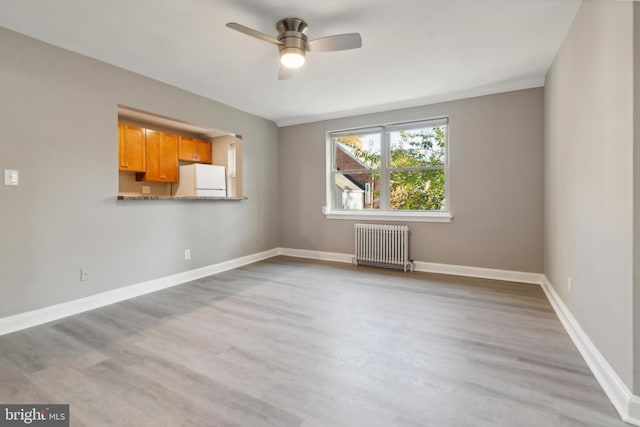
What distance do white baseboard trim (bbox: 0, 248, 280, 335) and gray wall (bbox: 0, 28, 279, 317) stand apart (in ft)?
0.18

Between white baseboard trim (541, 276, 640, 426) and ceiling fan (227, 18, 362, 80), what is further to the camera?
ceiling fan (227, 18, 362, 80)

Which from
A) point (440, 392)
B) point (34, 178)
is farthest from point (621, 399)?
point (34, 178)

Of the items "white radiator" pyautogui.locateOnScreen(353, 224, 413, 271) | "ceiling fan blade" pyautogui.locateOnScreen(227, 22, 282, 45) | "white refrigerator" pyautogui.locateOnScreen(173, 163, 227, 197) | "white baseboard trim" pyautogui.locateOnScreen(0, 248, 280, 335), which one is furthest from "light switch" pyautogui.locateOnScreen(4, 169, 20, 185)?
"white radiator" pyautogui.locateOnScreen(353, 224, 413, 271)

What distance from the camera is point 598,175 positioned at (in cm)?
175

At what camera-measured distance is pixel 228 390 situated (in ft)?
5.25

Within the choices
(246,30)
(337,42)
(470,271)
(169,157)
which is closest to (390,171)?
(470,271)

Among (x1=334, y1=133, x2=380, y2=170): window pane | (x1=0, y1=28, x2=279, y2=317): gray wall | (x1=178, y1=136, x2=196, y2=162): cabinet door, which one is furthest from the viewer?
(x1=178, y1=136, x2=196, y2=162): cabinet door

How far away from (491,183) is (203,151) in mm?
5099

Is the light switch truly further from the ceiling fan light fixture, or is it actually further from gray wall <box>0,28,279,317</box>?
the ceiling fan light fixture

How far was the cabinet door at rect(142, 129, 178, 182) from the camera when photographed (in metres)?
4.86

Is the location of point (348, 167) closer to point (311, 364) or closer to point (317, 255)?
point (317, 255)

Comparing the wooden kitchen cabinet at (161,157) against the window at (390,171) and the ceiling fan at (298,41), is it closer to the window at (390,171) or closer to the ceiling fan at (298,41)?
the window at (390,171)

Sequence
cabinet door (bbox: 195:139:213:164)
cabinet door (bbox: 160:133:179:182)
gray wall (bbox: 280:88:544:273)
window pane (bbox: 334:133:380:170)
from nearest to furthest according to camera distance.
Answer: gray wall (bbox: 280:88:544:273)
window pane (bbox: 334:133:380:170)
cabinet door (bbox: 160:133:179:182)
cabinet door (bbox: 195:139:213:164)

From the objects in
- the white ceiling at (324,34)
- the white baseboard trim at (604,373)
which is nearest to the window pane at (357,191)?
the white ceiling at (324,34)
